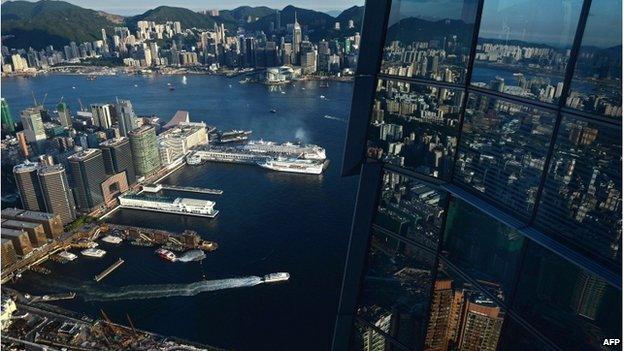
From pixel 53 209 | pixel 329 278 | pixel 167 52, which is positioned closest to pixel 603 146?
pixel 329 278

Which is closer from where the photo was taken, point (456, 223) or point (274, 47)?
point (456, 223)

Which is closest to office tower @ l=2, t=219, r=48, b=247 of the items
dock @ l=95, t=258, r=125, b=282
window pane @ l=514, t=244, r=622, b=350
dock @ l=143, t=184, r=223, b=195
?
dock @ l=95, t=258, r=125, b=282

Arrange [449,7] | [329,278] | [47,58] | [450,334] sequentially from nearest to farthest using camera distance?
[449,7]
[450,334]
[329,278]
[47,58]

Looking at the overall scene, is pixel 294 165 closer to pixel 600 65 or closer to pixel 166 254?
pixel 166 254

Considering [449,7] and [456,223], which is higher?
[449,7]

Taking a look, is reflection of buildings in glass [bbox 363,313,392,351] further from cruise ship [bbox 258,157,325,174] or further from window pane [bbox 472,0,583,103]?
cruise ship [bbox 258,157,325,174]

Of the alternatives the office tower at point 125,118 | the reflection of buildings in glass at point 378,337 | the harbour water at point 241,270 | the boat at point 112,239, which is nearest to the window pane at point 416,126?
the reflection of buildings in glass at point 378,337

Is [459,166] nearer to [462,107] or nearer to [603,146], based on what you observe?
[462,107]
